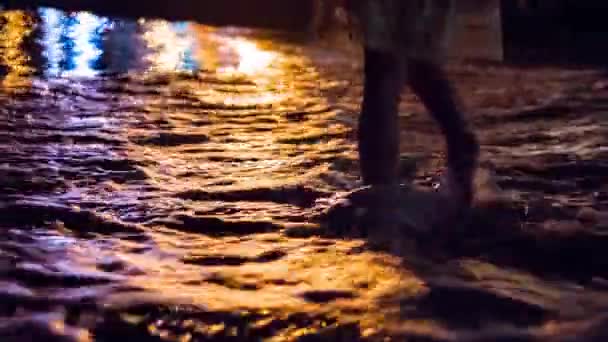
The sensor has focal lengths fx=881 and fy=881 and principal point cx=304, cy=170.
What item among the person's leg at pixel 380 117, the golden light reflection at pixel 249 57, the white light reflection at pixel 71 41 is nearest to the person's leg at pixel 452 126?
the person's leg at pixel 380 117

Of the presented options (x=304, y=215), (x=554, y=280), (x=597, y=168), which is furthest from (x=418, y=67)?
(x=597, y=168)

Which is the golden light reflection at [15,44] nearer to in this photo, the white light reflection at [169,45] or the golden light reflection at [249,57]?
the white light reflection at [169,45]

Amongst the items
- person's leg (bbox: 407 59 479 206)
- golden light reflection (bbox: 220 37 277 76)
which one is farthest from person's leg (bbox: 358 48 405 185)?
golden light reflection (bbox: 220 37 277 76)

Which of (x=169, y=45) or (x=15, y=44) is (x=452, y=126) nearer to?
(x=169, y=45)

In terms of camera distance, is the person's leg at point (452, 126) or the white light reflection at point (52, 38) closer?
the person's leg at point (452, 126)

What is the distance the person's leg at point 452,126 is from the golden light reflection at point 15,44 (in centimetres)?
397

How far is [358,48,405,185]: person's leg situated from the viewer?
127 inches

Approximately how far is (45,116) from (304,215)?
253 cm

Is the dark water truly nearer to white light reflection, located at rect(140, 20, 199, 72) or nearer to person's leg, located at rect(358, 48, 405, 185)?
person's leg, located at rect(358, 48, 405, 185)

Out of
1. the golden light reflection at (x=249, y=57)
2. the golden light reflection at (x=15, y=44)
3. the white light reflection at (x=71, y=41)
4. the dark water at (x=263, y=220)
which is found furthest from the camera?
the golden light reflection at (x=249, y=57)

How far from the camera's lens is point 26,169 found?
416 cm

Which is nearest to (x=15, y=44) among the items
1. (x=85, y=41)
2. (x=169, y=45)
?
(x=85, y=41)

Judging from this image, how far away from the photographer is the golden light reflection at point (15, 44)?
22.8 feet

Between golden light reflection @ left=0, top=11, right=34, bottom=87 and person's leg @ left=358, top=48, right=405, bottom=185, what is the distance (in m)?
3.92
